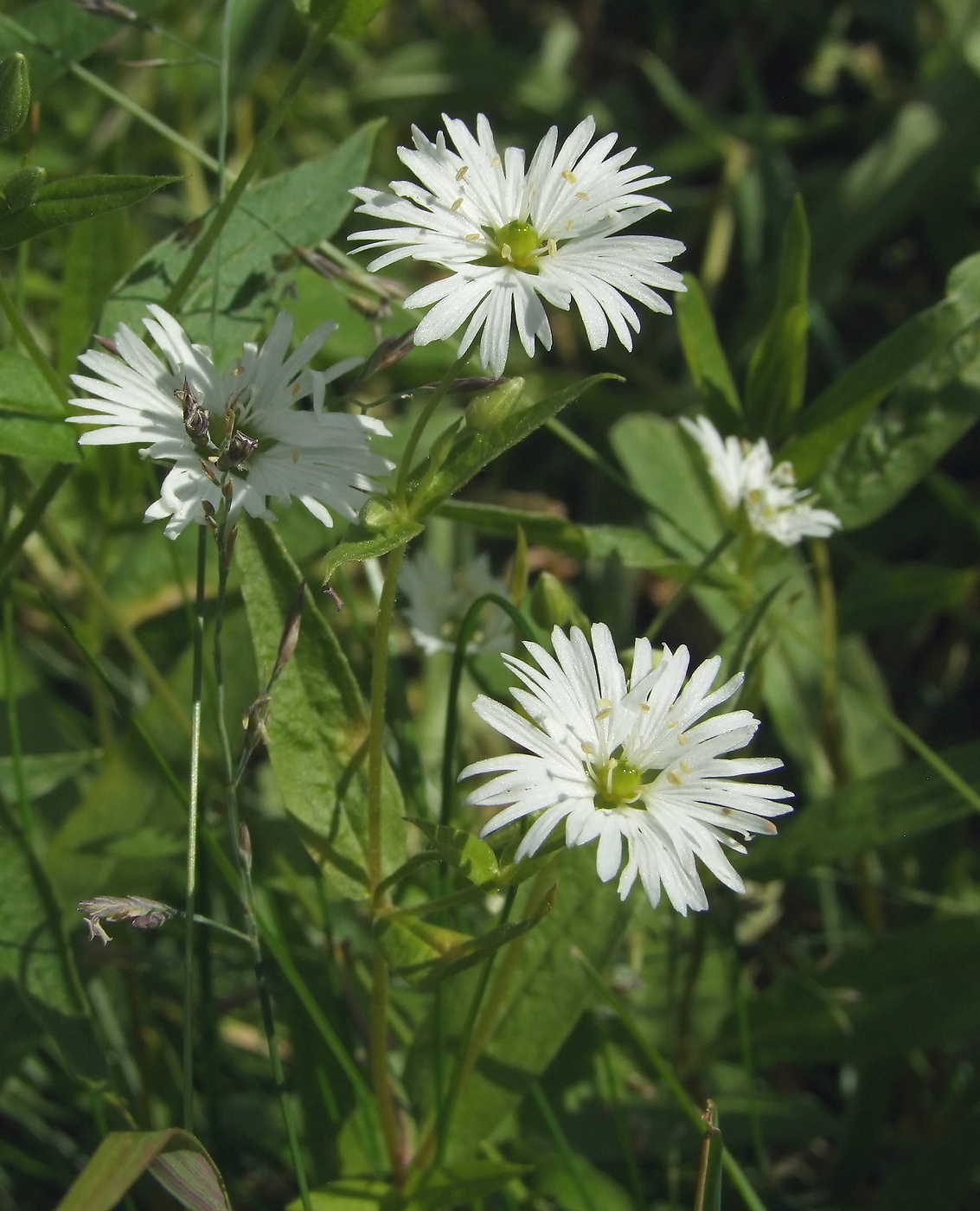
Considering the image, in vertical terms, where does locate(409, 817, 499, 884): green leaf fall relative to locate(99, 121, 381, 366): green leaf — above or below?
below

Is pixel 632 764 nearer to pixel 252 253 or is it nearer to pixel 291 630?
pixel 291 630

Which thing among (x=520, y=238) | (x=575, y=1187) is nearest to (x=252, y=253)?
(x=520, y=238)

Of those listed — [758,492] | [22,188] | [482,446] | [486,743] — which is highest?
[22,188]

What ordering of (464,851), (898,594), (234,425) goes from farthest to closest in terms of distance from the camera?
(898,594)
(234,425)
(464,851)

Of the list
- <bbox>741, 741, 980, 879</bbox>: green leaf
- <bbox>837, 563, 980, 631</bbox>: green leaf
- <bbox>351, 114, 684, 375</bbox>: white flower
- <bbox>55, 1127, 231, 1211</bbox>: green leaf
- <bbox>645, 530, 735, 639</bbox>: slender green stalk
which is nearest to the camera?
<bbox>55, 1127, 231, 1211</bbox>: green leaf

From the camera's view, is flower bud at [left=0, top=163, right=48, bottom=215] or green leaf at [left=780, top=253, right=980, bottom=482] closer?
flower bud at [left=0, top=163, right=48, bottom=215]

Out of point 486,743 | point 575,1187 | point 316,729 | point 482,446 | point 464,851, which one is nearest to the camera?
point 464,851

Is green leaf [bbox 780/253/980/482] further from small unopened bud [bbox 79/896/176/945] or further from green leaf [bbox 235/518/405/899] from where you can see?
small unopened bud [bbox 79/896/176/945]

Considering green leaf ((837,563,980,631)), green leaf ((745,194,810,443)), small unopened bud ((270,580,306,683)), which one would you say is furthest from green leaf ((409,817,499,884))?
green leaf ((837,563,980,631))
